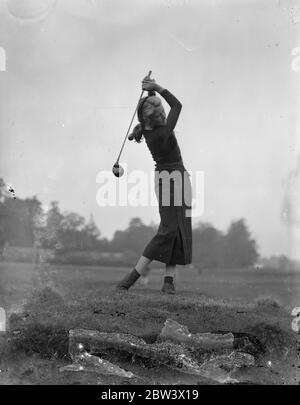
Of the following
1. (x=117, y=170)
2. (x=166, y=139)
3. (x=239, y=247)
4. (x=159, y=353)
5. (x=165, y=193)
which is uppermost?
(x=166, y=139)

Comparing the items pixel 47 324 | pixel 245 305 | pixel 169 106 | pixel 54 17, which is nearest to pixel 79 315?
pixel 47 324

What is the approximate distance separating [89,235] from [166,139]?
3.83 ft

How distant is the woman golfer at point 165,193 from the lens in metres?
4.52

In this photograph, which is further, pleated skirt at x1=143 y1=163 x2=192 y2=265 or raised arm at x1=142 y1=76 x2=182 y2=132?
pleated skirt at x1=143 y1=163 x2=192 y2=265

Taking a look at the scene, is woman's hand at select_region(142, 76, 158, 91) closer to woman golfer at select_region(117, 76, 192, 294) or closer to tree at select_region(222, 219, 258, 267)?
woman golfer at select_region(117, 76, 192, 294)

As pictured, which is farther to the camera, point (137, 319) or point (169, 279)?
point (169, 279)

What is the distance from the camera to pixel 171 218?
4.56 m

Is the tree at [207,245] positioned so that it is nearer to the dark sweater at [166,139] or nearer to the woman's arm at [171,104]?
the dark sweater at [166,139]

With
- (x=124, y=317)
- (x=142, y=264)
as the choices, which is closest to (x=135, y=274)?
(x=142, y=264)

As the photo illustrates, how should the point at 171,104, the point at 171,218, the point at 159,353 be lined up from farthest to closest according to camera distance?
the point at 171,218
the point at 171,104
the point at 159,353

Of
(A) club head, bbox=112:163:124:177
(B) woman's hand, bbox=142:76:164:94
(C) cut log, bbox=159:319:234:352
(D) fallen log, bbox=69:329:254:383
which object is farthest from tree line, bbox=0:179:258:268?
(D) fallen log, bbox=69:329:254:383

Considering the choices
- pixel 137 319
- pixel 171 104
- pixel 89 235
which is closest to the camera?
pixel 137 319

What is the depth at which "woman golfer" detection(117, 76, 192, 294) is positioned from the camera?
452cm

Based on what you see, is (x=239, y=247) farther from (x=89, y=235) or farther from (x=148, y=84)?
(x=148, y=84)
